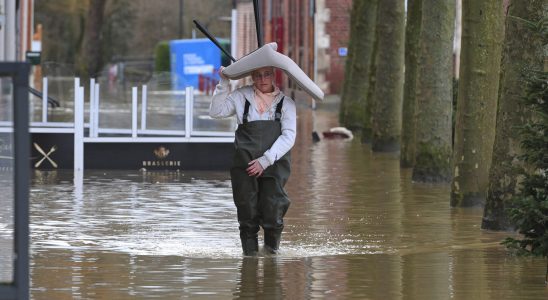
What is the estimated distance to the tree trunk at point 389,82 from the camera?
2803 centimetres

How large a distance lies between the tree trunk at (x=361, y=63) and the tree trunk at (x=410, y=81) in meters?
10.0

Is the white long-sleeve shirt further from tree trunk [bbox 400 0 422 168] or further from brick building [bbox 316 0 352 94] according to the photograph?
brick building [bbox 316 0 352 94]

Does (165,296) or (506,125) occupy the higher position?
(506,125)

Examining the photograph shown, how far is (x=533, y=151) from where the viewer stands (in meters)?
11.6

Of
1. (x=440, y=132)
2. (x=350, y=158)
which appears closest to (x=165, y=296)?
(x=440, y=132)

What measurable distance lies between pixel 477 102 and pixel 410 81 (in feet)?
24.0

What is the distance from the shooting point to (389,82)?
92.2ft

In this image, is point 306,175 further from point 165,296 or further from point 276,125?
point 165,296

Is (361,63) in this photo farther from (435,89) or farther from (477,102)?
(477,102)

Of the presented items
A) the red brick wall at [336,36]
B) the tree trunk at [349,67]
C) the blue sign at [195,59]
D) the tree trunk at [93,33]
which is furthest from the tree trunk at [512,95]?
the blue sign at [195,59]

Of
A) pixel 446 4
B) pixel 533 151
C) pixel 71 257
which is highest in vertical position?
pixel 446 4

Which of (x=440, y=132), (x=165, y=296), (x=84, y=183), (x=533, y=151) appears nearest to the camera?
(x=165, y=296)

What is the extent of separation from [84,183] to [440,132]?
16.0 feet

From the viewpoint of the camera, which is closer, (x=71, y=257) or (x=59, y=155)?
(x=71, y=257)
